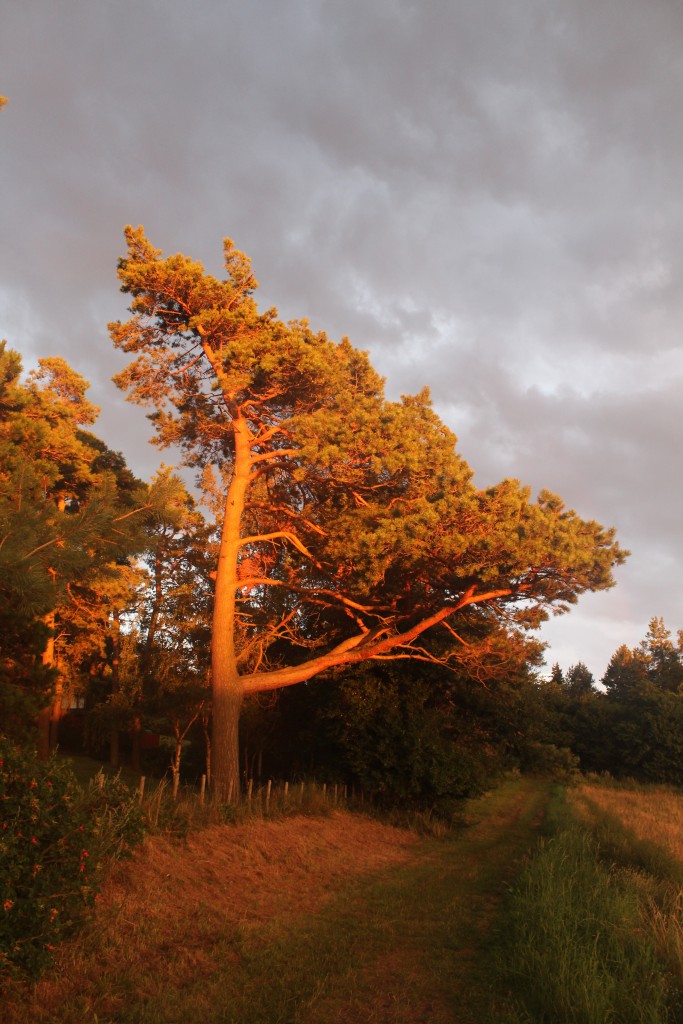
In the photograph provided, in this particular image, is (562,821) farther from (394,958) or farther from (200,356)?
(200,356)

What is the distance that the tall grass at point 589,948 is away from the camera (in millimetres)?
5156

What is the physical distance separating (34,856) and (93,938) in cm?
146

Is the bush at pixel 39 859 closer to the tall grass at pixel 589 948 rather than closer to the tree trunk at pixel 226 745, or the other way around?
the tall grass at pixel 589 948

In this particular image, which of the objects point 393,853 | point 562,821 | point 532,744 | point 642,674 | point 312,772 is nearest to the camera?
point 393,853

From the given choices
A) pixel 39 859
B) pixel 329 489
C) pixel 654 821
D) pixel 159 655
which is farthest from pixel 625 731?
pixel 39 859

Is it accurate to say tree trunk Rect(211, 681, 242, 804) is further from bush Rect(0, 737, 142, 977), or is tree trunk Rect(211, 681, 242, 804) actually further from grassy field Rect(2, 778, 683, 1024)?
bush Rect(0, 737, 142, 977)

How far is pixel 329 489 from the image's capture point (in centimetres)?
1616

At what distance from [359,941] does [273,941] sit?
1.08m

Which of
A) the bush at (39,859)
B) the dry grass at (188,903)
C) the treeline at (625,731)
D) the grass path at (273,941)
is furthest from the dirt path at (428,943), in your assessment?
the treeline at (625,731)

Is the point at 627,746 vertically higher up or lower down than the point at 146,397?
lower down

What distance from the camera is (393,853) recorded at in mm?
14398

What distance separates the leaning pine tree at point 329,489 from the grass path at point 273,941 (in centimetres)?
391

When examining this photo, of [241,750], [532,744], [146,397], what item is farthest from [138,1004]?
[532,744]

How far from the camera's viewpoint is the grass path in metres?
5.47
